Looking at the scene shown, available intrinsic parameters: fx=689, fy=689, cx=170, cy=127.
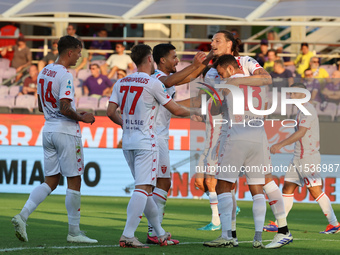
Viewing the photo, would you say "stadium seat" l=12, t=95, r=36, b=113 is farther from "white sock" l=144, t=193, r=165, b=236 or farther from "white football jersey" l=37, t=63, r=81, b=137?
"white sock" l=144, t=193, r=165, b=236

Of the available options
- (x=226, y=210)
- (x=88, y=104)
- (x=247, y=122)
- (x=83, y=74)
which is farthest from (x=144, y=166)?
(x=83, y=74)

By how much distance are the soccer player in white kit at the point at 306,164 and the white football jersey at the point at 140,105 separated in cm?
288

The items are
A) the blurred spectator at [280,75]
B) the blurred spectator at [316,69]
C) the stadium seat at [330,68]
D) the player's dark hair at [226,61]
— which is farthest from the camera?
the stadium seat at [330,68]

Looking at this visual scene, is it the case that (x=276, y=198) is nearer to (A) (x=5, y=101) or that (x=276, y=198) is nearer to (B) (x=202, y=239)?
(B) (x=202, y=239)

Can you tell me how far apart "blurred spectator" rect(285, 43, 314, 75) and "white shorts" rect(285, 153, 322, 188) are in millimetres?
7771

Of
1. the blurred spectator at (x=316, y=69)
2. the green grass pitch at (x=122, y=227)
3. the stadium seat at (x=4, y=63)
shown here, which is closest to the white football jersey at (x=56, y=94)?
the green grass pitch at (x=122, y=227)

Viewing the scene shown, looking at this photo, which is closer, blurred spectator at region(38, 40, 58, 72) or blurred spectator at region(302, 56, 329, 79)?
blurred spectator at region(302, 56, 329, 79)

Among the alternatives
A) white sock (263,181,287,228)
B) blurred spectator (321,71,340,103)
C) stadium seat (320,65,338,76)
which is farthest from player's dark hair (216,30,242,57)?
stadium seat (320,65,338,76)

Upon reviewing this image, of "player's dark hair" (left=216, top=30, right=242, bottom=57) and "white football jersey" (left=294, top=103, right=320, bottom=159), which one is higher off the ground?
"player's dark hair" (left=216, top=30, right=242, bottom=57)

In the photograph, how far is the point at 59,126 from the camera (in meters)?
7.33

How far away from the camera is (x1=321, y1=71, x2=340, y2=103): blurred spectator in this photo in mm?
15469

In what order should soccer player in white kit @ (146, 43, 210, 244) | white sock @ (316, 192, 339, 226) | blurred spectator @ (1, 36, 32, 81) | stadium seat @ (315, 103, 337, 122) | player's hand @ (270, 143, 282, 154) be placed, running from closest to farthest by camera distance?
soccer player in white kit @ (146, 43, 210, 244) < player's hand @ (270, 143, 282, 154) < white sock @ (316, 192, 339, 226) < stadium seat @ (315, 103, 337, 122) < blurred spectator @ (1, 36, 32, 81)

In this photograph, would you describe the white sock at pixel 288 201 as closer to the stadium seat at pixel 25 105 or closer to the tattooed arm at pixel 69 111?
the tattooed arm at pixel 69 111

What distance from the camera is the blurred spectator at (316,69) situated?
54.9 feet
